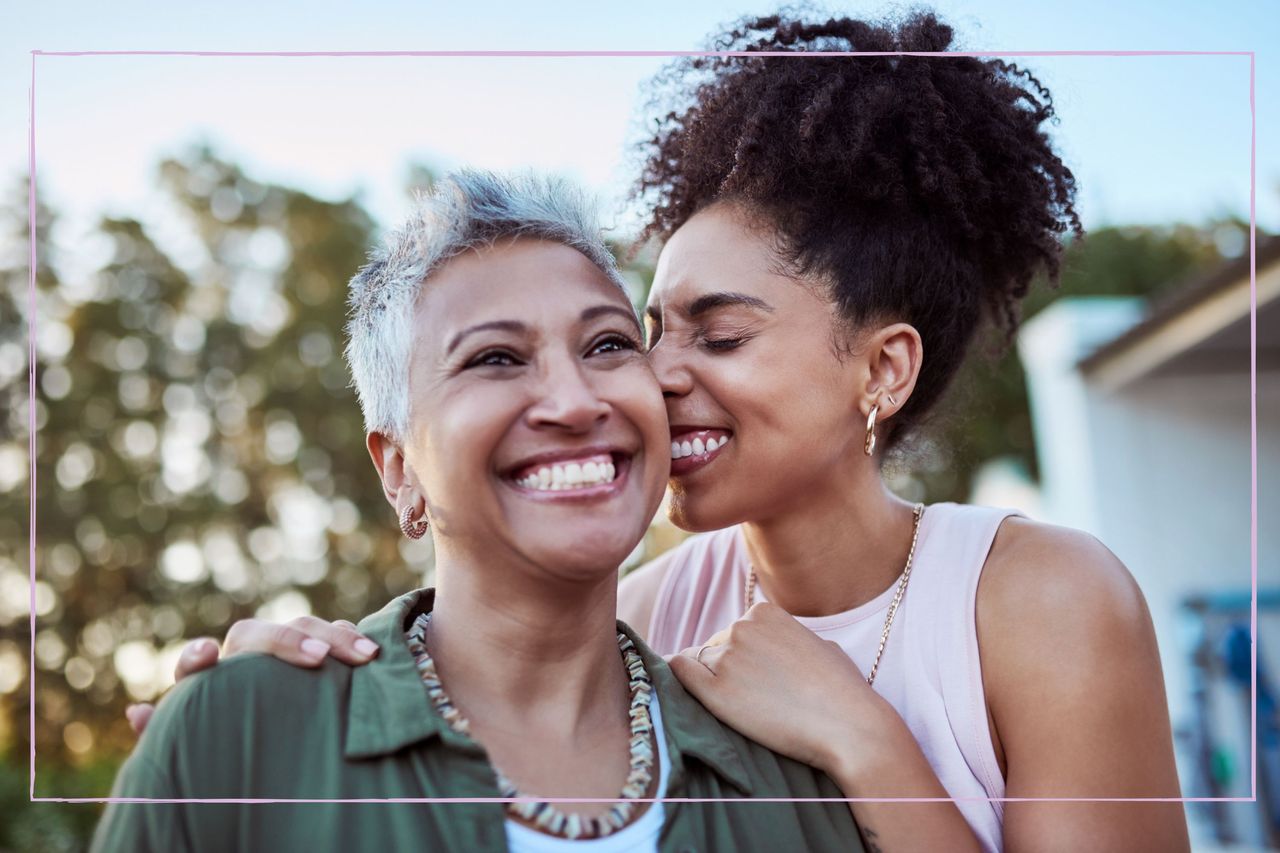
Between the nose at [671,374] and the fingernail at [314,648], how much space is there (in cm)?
101

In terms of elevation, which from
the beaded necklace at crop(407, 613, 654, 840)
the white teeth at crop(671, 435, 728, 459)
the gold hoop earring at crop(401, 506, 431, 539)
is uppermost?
the white teeth at crop(671, 435, 728, 459)

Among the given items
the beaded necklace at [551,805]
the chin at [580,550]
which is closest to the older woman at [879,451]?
the beaded necklace at [551,805]

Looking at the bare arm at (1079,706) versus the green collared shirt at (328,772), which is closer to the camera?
the green collared shirt at (328,772)

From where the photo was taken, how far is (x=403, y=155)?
1248 centimetres

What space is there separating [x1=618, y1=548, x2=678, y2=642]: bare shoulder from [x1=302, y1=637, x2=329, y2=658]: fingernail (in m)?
1.51

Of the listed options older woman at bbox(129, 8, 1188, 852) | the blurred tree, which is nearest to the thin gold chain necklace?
older woman at bbox(129, 8, 1188, 852)

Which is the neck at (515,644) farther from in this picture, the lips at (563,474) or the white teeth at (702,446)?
the white teeth at (702,446)

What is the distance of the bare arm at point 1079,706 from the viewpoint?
8.21 ft

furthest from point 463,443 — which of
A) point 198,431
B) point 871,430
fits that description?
point 198,431

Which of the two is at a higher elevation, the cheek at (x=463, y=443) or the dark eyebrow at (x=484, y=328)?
the dark eyebrow at (x=484, y=328)

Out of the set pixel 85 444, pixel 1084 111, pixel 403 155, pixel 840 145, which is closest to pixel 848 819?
pixel 840 145

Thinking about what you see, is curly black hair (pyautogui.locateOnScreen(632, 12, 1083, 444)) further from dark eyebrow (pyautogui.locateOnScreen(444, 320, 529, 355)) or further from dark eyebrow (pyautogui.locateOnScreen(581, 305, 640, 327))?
dark eyebrow (pyautogui.locateOnScreen(444, 320, 529, 355))

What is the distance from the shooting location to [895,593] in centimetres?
290

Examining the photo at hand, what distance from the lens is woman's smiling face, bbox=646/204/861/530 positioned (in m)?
2.72
